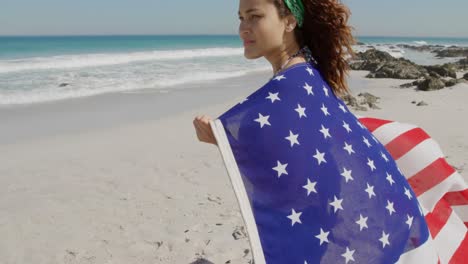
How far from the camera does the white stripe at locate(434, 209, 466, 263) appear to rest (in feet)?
7.54

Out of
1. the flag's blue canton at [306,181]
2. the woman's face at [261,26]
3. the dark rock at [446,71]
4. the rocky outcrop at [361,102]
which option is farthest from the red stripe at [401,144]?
the dark rock at [446,71]

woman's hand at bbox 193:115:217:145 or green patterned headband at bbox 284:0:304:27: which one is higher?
green patterned headband at bbox 284:0:304:27

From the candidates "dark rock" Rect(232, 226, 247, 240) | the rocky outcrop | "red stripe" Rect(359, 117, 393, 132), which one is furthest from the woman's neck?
the rocky outcrop

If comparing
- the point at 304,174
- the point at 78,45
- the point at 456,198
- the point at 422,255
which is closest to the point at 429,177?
the point at 456,198

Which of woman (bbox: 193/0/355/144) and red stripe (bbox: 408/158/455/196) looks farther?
red stripe (bbox: 408/158/455/196)

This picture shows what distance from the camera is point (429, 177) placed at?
2549 mm

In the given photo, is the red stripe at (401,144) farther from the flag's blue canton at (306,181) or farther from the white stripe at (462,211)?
the flag's blue canton at (306,181)

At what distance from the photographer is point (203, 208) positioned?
15.5 ft

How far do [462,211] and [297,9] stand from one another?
140 centimetres

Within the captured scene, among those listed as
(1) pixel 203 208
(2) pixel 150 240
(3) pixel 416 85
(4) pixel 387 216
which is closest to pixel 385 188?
(4) pixel 387 216

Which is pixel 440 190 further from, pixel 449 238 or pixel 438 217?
pixel 449 238

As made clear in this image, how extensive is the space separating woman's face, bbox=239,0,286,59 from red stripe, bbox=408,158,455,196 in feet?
3.56

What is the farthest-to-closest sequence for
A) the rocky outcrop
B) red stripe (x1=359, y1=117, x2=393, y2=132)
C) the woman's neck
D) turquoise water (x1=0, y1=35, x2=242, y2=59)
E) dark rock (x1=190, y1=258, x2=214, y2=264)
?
turquoise water (x1=0, y1=35, x2=242, y2=59) < the rocky outcrop < dark rock (x1=190, y1=258, x2=214, y2=264) < red stripe (x1=359, y1=117, x2=393, y2=132) < the woman's neck

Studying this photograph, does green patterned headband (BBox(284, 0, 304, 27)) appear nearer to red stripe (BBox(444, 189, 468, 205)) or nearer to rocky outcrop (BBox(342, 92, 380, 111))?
red stripe (BBox(444, 189, 468, 205))
